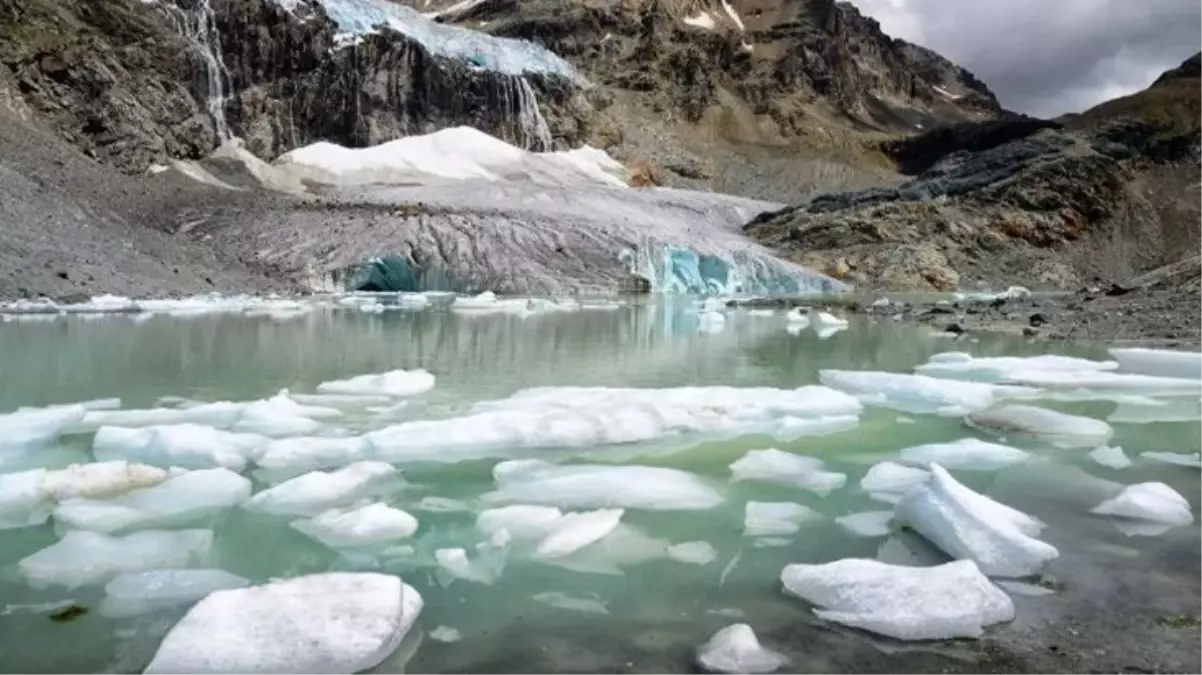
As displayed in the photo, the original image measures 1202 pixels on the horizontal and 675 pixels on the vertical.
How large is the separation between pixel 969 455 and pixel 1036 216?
41.3 meters

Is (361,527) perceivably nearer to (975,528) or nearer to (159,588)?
(159,588)

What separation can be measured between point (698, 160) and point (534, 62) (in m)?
13.8

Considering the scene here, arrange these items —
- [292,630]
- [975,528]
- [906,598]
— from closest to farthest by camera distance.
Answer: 1. [292,630]
2. [906,598]
3. [975,528]

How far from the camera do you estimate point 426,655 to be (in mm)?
2842

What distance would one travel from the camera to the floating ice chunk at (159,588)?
3.18 metres

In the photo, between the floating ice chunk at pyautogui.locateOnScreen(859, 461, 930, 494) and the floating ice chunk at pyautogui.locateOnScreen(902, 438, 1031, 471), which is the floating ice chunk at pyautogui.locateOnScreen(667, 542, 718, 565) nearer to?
the floating ice chunk at pyautogui.locateOnScreen(859, 461, 930, 494)

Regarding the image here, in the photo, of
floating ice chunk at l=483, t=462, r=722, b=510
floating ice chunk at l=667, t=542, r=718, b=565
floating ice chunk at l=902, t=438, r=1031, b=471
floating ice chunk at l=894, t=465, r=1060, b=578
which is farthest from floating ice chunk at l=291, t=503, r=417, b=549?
floating ice chunk at l=902, t=438, r=1031, b=471

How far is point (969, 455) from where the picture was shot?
223 inches

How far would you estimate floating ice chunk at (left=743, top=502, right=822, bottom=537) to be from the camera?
13.9 feet

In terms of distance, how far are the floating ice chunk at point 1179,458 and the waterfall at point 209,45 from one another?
46439 millimetres

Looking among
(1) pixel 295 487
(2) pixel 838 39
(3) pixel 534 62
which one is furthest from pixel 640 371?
(2) pixel 838 39

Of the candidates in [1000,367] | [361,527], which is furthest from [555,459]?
[1000,367]

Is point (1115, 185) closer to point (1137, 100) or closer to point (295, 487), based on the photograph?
point (1137, 100)

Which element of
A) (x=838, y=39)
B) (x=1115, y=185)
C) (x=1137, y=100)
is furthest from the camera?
(x=838, y=39)
